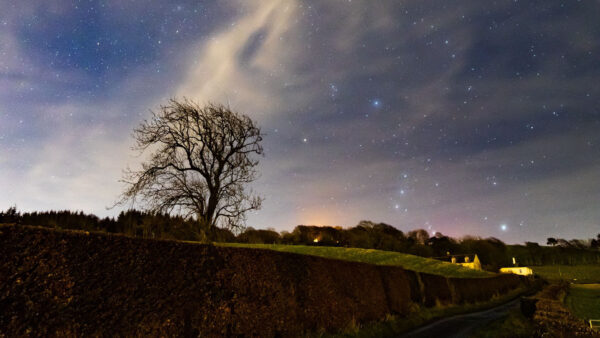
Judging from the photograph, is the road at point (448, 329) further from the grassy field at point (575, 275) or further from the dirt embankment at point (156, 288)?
the grassy field at point (575, 275)

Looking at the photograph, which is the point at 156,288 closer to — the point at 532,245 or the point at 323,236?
the point at 323,236

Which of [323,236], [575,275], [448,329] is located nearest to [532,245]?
[575,275]

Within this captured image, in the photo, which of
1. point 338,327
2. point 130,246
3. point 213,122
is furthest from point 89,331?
point 213,122

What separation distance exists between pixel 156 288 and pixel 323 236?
55869 millimetres

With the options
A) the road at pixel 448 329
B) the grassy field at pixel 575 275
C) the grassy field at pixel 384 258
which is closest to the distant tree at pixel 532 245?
the grassy field at pixel 575 275

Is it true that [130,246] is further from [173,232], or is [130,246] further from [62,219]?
[173,232]

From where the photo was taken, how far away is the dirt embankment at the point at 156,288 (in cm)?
484

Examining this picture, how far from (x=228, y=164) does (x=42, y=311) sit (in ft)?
57.4

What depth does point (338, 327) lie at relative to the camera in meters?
12.5

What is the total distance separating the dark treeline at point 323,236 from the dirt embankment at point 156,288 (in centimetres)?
86

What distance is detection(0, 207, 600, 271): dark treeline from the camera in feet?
31.3

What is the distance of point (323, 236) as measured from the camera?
2409 inches

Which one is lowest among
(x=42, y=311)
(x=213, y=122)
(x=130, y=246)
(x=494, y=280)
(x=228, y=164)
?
(x=494, y=280)

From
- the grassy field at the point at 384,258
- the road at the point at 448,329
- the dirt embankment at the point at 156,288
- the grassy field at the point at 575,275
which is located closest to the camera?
the dirt embankment at the point at 156,288
